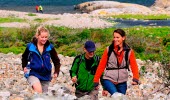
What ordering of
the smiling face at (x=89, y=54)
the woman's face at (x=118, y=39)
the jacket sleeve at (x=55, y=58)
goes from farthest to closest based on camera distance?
the jacket sleeve at (x=55, y=58)
the smiling face at (x=89, y=54)
the woman's face at (x=118, y=39)

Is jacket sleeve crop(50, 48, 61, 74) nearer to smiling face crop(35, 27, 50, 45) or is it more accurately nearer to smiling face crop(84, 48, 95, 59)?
smiling face crop(35, 27, 50, 45)

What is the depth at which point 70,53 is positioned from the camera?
68.3ft

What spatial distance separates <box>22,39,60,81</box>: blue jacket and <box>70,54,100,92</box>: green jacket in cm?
48

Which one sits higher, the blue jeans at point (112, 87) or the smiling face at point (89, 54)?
the smiling face at point (89, 54)

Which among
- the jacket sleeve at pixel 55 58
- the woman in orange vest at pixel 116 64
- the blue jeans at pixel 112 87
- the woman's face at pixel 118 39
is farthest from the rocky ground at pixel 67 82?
the woman's face at pixel 118 39

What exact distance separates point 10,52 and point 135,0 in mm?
88752

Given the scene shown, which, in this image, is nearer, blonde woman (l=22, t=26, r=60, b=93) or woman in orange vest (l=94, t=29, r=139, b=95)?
woman in orange vest (l=94, t=29, r=139, b=95)

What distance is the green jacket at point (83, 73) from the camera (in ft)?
26.5

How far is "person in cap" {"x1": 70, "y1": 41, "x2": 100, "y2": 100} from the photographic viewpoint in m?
8.05

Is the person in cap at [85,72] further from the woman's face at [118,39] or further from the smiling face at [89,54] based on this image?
the woman's face at [118,39]

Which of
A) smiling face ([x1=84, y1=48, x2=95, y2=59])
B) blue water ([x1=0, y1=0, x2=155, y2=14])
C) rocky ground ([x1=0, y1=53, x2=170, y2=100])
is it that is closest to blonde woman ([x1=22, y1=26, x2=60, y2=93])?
smiling face ([x1=84, y1=48, x2=95, y2=59])

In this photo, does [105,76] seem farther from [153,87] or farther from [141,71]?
[141,71]

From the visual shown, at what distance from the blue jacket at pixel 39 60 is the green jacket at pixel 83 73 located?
485 mm

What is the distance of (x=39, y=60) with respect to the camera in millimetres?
8172
